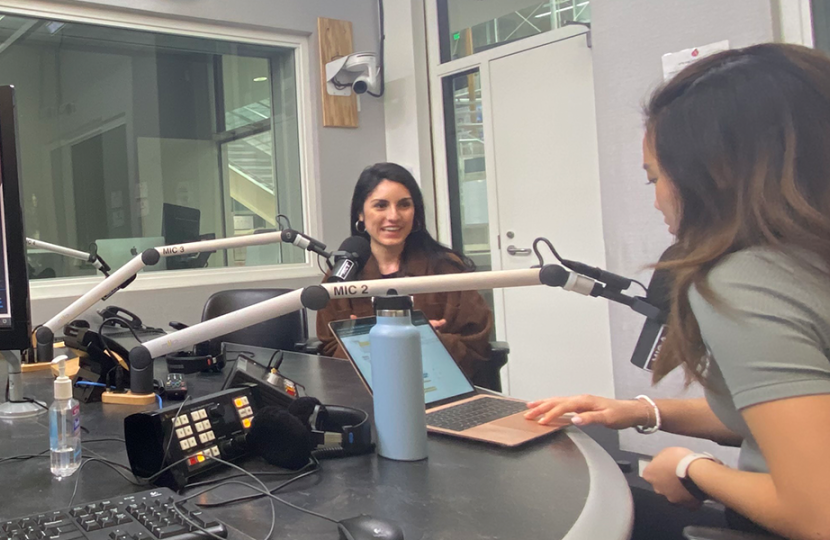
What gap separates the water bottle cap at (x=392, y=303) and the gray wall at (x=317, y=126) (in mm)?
2736

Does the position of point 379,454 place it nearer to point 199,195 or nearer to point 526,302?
point 526,302

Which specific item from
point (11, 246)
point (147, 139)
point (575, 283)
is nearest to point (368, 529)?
point (575, 283)

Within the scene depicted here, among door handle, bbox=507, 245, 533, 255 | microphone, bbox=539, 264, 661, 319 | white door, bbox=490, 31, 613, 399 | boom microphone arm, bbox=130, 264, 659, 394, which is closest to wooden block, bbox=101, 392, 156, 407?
boom microphone arm, bbox=130, 264, 659, 394

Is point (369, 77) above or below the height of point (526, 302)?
above

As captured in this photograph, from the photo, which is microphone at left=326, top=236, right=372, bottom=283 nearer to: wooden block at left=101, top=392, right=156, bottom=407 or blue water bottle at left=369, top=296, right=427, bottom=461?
blue water bottle at left=369, top=296, right=427, bottom=461

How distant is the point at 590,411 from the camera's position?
1088mm

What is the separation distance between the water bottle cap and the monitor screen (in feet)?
2.00

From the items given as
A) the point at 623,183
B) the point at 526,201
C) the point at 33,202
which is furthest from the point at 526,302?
the point at 33,202

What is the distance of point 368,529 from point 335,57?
143 inches

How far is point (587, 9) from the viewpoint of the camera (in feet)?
10.7

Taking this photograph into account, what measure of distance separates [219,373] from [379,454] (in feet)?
3.05

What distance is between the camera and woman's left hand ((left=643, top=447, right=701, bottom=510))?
97 centimetres

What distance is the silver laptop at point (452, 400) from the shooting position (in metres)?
1.02

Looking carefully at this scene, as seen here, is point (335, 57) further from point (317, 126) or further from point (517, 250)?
point (517, 250)
